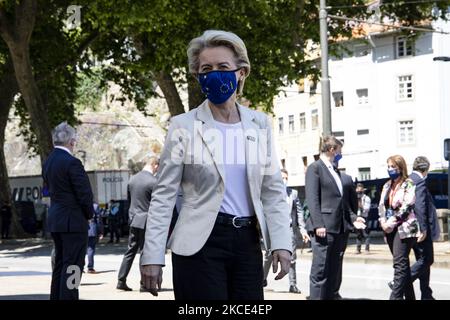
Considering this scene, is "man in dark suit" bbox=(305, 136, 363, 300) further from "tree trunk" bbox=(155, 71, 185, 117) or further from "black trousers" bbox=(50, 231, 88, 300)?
"tree trunk" bbox=(155, 71, 185, 117)

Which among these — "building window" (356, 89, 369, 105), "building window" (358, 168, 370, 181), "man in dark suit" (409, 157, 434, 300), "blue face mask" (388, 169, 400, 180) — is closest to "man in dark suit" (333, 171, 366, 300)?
"blue face mask" (388, 169, 400, 180)

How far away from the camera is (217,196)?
550 cm

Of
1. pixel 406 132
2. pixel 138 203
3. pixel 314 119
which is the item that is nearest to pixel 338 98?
pixel 314 119

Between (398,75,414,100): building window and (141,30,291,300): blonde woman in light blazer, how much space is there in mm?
63370

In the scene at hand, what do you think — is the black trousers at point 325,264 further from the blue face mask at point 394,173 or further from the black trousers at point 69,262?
the black trousers at point 69,262

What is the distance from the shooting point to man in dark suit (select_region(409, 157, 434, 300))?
1240cm

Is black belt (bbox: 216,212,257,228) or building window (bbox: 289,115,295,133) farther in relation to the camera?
building window (bbox: 289,115,295,133)

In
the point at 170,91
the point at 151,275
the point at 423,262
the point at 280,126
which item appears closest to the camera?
the point at 151,275

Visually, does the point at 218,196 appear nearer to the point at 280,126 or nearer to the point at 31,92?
the point at 31,92

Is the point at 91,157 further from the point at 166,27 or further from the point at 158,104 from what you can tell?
the point at 166,27

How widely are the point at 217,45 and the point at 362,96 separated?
66.5 meters

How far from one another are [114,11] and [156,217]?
91.2ft

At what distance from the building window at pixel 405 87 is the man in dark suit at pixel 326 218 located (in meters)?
57.0

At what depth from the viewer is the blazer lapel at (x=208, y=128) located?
18.2ft
